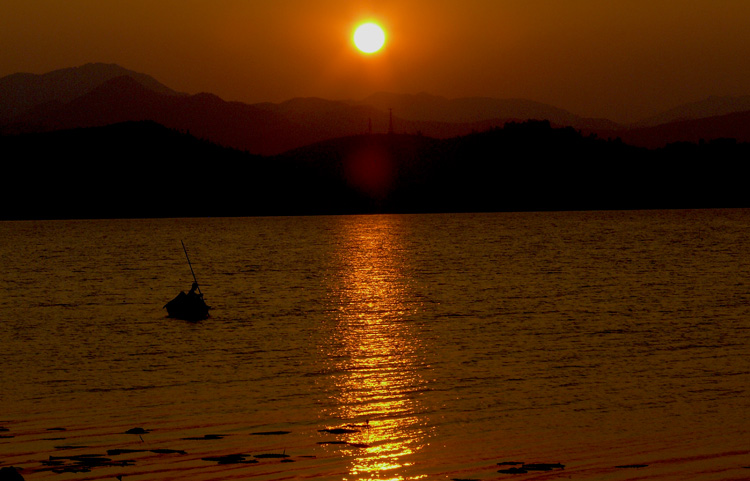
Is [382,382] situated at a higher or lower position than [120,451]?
higher

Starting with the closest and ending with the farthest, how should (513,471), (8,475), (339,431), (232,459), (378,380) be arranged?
(8,475) < (513,471) < (232,459) < (339,431) < (378,380)

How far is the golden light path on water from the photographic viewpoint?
17734 millimetres

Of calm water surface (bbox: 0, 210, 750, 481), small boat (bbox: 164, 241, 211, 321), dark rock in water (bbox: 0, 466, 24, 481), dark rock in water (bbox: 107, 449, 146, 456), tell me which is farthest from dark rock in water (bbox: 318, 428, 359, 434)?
small boat (bbox: 164, 241, 211, 321)

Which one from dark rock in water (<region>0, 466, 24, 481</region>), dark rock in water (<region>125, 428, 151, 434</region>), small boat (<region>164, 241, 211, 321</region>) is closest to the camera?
dark rock in water (<region>0, 466, 24, 481</region>)

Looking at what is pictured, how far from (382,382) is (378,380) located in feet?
1.34

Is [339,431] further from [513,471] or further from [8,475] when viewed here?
[8,475]

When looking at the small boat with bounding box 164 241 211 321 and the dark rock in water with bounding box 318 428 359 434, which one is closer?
the dark rock in water with bounding box 318 428 359 434

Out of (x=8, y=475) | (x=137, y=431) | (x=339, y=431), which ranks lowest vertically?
(x=8, y=475)

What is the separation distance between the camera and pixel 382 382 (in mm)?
26250

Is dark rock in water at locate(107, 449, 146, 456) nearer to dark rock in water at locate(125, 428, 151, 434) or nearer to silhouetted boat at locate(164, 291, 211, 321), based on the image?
dark rock in water at locate(125, 428, 151, 434)

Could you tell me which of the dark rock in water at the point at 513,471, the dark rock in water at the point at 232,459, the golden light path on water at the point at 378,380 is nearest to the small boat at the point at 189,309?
the golden light path on water at the point at 378,380

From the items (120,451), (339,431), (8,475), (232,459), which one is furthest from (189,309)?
(8,475)

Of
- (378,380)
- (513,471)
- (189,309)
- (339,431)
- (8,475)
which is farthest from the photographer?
(189,309)

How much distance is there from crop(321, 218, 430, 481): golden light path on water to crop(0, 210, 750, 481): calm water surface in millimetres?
96
